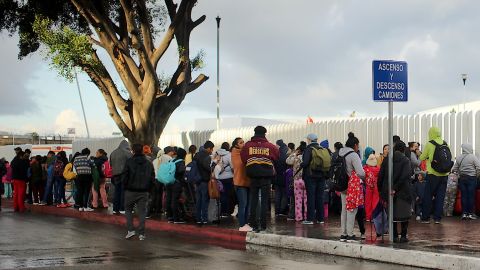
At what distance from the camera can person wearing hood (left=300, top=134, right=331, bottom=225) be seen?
14.7 metres

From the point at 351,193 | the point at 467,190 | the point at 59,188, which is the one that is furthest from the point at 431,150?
the point at 59,188

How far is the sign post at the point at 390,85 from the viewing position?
1127cm

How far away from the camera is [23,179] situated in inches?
887

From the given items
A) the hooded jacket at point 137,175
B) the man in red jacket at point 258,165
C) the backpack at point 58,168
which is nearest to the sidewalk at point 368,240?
the man in red jacket at point 258,165

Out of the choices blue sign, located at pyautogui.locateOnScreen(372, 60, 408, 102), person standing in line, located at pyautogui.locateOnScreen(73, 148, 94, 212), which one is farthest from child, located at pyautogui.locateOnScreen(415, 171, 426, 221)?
person standing in line, located at pyautogui.locateOnScreen(73, 148, 94, 212)

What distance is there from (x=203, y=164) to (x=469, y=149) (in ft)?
19.3

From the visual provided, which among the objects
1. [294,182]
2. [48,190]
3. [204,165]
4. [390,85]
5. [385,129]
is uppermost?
[390,85]

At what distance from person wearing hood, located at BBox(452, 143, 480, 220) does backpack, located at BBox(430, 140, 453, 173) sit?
1187 mm

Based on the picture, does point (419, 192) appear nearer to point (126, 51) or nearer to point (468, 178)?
point (468, 178)

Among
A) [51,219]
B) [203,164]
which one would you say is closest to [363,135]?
[203,164]

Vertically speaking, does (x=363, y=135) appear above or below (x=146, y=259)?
above

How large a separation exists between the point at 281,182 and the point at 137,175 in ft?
14.1

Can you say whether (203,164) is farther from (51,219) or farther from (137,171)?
(51,219)

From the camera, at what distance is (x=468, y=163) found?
15859 millimetres
